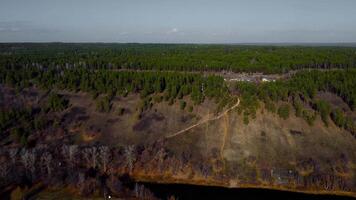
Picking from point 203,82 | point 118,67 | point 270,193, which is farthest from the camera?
point 118,67

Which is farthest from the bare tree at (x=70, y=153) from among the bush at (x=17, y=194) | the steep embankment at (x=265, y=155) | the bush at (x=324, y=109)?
the bush at (x=324, y=109)

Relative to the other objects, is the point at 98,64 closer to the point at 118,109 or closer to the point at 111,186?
the point at 118,109

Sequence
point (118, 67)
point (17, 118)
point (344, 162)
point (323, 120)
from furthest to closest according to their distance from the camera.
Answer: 1. point (118, 67)
2. point (17, 118)
3. point (323, 120)
4. point (344, 162)

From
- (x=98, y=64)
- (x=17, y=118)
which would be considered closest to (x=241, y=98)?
(x=17, y=118)

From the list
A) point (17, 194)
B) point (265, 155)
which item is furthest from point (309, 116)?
point (17, 194)

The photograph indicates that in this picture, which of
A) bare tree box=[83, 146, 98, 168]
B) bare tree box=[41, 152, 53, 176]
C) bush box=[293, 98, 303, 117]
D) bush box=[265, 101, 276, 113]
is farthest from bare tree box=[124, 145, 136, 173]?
bush box=[293, 98, 303, 117]

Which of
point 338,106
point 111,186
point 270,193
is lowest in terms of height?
point 270,193

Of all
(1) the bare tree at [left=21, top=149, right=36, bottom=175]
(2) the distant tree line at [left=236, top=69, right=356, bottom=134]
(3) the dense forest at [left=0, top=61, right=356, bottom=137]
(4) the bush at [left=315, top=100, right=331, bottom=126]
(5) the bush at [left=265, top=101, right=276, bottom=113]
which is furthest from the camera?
(5) the bush at [left=265, top=101, right=276, bottom=113]

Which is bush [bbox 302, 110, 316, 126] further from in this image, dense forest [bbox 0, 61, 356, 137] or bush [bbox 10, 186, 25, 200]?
bush [bbox 10, 186, 25, 200]
